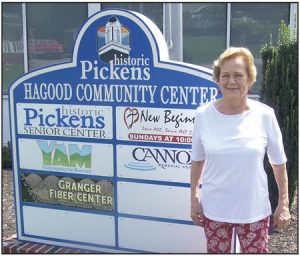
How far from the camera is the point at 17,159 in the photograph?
12.7 ft

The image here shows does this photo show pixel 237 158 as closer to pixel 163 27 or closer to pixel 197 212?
pixel 197 212

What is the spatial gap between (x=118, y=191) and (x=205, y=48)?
3.82m

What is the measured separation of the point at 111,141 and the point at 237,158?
4.42ft

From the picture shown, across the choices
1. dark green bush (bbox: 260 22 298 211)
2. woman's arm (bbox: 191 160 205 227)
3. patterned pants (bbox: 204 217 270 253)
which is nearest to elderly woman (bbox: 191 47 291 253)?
patterned pants (bbox: 204 217 270 253)

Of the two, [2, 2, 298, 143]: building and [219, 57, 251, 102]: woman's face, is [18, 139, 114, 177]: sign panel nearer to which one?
[219, 57, 251, 102]: woman's face

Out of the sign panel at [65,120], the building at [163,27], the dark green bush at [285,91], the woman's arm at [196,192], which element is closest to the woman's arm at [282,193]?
the woman's arm at [196,192]

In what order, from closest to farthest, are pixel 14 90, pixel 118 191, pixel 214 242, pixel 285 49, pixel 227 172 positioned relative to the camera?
pixel 227 172 → pixel 214 242 → pixel 118 191 → pixel 14 90 → pixel 285 49

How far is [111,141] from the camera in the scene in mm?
3475

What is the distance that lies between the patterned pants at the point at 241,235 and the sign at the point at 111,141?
2.49ft

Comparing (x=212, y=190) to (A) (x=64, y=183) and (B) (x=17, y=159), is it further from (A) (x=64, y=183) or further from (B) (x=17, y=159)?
(B) (x=17, y=159)

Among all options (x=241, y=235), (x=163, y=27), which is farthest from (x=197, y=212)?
(x=163, y=27)

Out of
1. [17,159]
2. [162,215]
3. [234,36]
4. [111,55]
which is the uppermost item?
[234,36]

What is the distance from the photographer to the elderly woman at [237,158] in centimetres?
239

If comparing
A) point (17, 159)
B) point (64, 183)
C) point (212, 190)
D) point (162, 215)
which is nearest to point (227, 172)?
point (212, 190)
